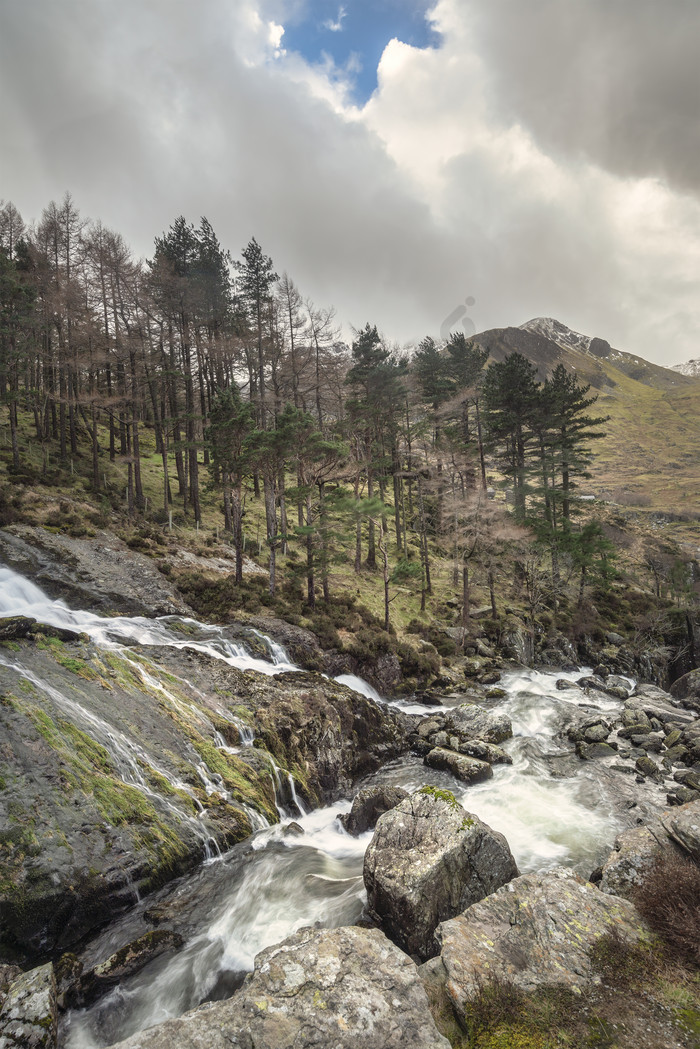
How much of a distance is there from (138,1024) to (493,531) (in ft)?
82.4

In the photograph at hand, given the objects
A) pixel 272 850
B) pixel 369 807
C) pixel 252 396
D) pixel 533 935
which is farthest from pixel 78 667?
pixel 252 396

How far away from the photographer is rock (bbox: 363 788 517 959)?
24.3ft

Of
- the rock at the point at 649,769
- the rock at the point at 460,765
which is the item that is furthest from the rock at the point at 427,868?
the rock at the point at 649,769

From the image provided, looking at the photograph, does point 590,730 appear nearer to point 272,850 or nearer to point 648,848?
point 648,848

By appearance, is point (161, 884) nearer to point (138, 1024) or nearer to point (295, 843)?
point (138, 1024)

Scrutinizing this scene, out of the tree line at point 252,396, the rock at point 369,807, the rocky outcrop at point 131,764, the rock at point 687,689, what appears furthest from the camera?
the tree line at point 252,396

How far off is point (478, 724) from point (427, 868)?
10.8 m

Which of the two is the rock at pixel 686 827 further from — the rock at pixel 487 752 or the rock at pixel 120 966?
the rock at pixel 120 966

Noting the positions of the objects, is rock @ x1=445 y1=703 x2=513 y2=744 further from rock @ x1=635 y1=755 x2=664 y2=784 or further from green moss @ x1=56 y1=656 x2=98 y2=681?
green moss @ x1=56 y1=656 x2=98 y2=681

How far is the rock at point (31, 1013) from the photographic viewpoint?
5.38 m

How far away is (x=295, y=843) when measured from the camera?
10.9m

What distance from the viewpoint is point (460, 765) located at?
14.6 m

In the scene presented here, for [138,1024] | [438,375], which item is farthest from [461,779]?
[438,375]

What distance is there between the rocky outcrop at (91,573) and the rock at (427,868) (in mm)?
13025
